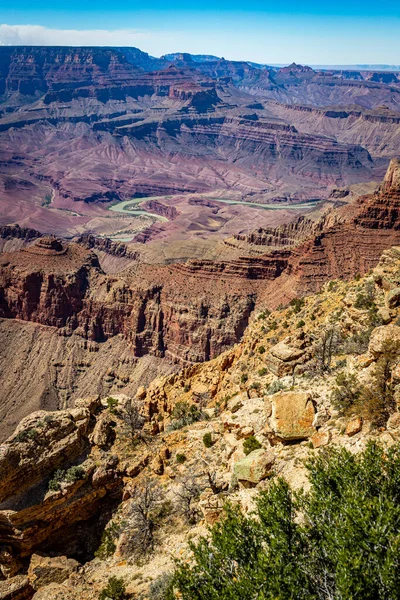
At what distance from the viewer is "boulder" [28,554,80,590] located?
78.5ft

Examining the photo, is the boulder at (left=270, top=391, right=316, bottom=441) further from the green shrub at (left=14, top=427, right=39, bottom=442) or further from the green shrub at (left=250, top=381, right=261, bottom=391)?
the green shrub at (left=14, top=427, right=39, bottom=442)

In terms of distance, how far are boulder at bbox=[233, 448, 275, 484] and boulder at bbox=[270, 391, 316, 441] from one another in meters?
1.21

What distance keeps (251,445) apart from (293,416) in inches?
88.8

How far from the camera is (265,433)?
77.8 feet

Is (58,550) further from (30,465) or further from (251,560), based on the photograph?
(251,560)

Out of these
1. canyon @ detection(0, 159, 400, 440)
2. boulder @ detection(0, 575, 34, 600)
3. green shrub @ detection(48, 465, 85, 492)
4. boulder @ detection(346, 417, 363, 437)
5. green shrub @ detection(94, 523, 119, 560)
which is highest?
boulder @ detection(346, 417, 363, 437)

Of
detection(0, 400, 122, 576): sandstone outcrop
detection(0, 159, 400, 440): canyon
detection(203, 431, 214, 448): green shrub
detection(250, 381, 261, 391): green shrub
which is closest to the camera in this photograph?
detection(0, 400, 122, 576): sandstone outcrop

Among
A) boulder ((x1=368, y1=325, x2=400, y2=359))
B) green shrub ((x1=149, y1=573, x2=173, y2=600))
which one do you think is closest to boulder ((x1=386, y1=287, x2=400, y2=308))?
boulder ((x1=368, y1=325, x2=400, y2=359))

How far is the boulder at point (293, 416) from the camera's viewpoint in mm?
22547

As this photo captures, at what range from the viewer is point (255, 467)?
2156 cm

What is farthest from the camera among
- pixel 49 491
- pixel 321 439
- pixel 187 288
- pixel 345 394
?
pixel 187 288

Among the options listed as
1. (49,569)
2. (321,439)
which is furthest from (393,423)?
(49,569)

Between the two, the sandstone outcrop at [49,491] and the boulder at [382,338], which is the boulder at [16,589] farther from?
the boulder at [382,338]

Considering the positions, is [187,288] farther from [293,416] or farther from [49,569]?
[293,416]
